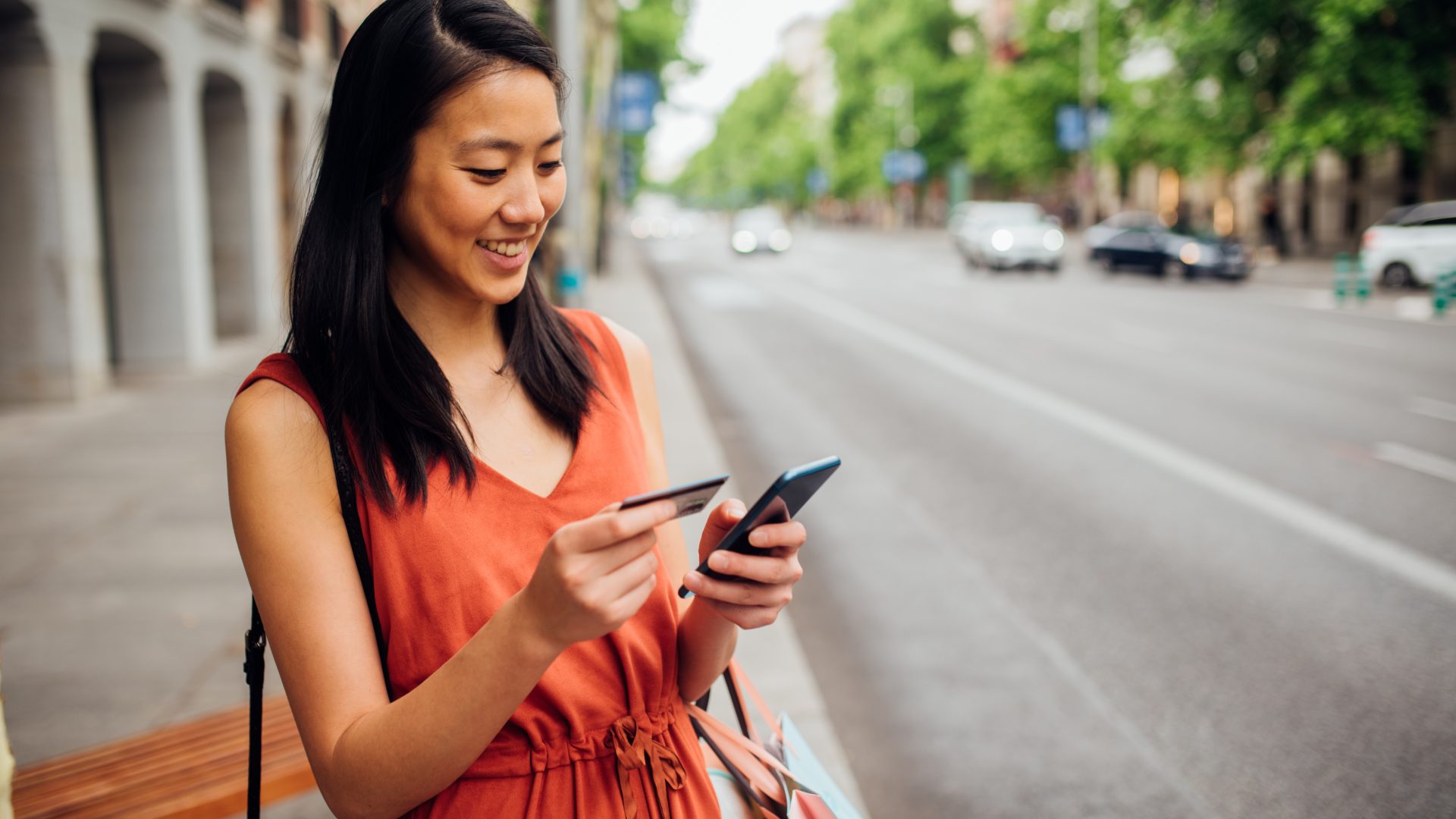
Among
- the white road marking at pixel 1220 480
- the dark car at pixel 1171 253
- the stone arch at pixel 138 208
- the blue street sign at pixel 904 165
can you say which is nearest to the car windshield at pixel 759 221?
the dark car at pixel 1171 253

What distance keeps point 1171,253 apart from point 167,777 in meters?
29.5

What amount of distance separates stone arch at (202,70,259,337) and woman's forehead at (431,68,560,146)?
15.4 metres

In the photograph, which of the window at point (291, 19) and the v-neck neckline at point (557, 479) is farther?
the window at point (291, 19)

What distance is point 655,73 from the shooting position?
4450 cm

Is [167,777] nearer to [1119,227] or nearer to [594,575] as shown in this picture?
[594,575]

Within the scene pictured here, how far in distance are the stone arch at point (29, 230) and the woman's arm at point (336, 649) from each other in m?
10.4

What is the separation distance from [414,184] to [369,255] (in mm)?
134

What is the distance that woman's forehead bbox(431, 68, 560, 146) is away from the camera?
5.42 feet

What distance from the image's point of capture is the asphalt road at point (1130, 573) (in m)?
4.21

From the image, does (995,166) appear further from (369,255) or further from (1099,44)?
(369,255)

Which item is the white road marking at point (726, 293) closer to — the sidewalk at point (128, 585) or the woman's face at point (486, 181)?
the sidewalk at point (128, 585)

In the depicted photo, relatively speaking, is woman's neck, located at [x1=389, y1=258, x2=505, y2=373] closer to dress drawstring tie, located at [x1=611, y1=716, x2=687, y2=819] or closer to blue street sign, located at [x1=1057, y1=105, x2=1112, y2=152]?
dress drawstring tie, located at [x1=611, y1=716, x2=687, y2=819]

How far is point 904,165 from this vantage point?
247 ft

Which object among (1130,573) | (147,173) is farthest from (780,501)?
(147,173)
